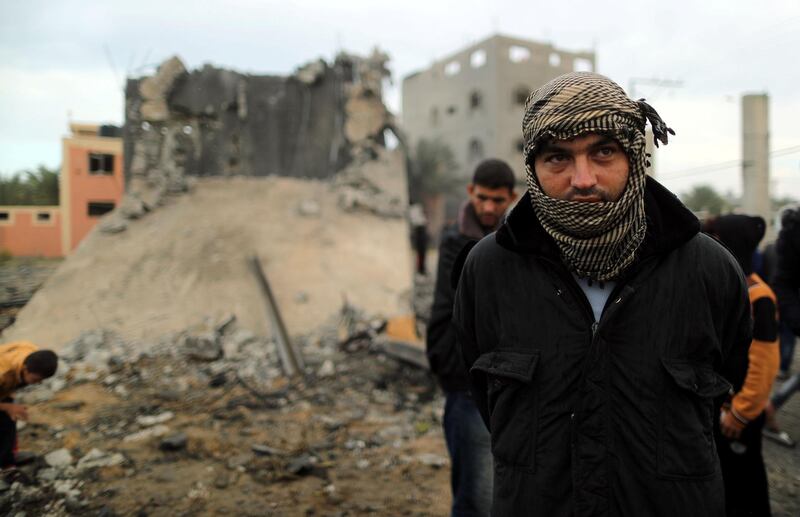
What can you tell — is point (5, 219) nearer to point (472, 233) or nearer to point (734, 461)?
point (472, 233)

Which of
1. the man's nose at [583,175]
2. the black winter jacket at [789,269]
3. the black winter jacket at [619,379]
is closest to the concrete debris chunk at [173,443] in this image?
the black winter jacket at [619,379]

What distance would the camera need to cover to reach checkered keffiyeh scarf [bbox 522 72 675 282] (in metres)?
1.21

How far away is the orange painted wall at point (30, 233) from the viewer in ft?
19.5

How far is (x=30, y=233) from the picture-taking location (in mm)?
6809

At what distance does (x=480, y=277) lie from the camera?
1420mm

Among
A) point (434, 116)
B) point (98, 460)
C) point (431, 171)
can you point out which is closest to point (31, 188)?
point (98, 460)

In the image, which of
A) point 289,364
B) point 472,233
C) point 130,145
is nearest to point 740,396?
point 472,233

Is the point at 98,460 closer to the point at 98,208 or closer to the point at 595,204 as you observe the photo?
the point at 595,204

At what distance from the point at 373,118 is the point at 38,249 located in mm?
6420

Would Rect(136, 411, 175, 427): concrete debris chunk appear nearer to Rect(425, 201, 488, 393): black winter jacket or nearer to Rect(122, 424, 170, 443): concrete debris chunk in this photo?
Rect(122, 424, 170, 443): concrete debris chunk

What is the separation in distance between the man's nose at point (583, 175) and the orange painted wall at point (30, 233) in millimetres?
6316

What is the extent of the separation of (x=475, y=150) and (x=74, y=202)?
21.5 meters

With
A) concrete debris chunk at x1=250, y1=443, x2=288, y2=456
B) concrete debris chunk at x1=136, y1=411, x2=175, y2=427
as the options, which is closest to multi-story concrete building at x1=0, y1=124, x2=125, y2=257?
concrete debris chunk at x1=136, y1=411, x2=175, y2=427

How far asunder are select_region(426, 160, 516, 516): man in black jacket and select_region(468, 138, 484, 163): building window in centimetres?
2511
